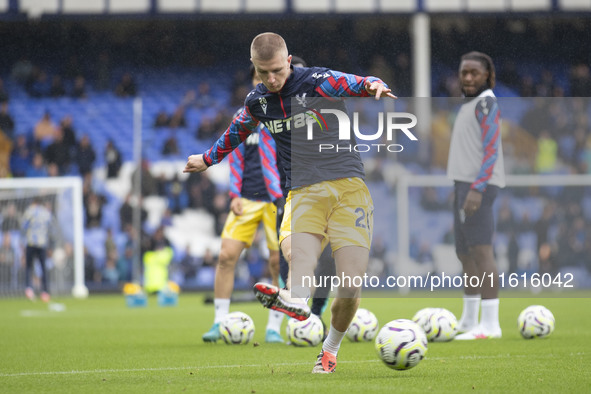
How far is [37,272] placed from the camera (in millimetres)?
21547

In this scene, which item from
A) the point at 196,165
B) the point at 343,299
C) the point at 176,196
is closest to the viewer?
the point at 343,299

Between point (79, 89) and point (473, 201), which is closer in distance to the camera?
point (473, 201)

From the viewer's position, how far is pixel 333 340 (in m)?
5.84

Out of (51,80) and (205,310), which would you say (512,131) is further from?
(51,80)

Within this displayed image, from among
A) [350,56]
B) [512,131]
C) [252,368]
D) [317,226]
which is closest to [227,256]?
[252,368]

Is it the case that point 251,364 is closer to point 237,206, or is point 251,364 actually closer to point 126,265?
point 237,206

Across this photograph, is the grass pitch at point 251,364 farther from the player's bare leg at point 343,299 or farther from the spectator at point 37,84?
the spectator at point 37,84

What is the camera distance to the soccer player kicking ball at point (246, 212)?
8.51 metres

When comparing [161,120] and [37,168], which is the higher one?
[161,120]

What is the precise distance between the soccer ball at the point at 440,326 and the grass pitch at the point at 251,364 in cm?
11

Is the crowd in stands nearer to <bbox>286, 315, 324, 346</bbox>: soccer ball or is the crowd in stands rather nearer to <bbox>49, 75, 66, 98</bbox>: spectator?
<bbox>49, 75, 66, 98</bbox>: spectator

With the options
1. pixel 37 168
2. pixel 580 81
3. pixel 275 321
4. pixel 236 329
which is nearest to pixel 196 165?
pixel 236 329

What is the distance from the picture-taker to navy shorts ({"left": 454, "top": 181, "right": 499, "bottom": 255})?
8578 millimetres

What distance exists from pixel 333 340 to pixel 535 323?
10.6 ft
